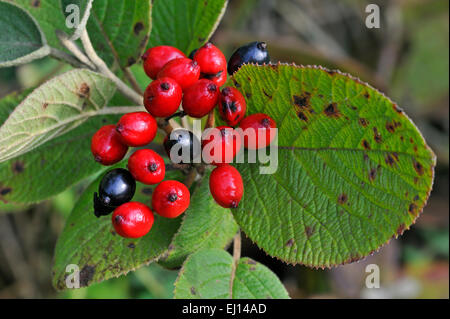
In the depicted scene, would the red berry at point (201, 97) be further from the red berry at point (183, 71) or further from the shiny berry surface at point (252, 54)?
the shiny berry surface at point (252, 54)

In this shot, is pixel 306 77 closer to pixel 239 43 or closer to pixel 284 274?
pixel 239 43

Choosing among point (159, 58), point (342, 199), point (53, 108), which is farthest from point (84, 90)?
point (342, 199)

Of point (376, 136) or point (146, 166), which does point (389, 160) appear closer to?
point (376, 136)

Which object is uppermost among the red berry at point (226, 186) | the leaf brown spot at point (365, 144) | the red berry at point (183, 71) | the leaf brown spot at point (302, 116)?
the red berry at point (183, 71)

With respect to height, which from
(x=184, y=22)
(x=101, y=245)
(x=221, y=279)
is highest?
(x=184, y=22)

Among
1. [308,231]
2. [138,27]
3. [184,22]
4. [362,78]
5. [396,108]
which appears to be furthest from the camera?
[362,78]

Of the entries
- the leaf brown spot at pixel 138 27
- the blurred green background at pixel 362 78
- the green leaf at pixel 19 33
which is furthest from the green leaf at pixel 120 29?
the blurred green background at pixel 362 78
